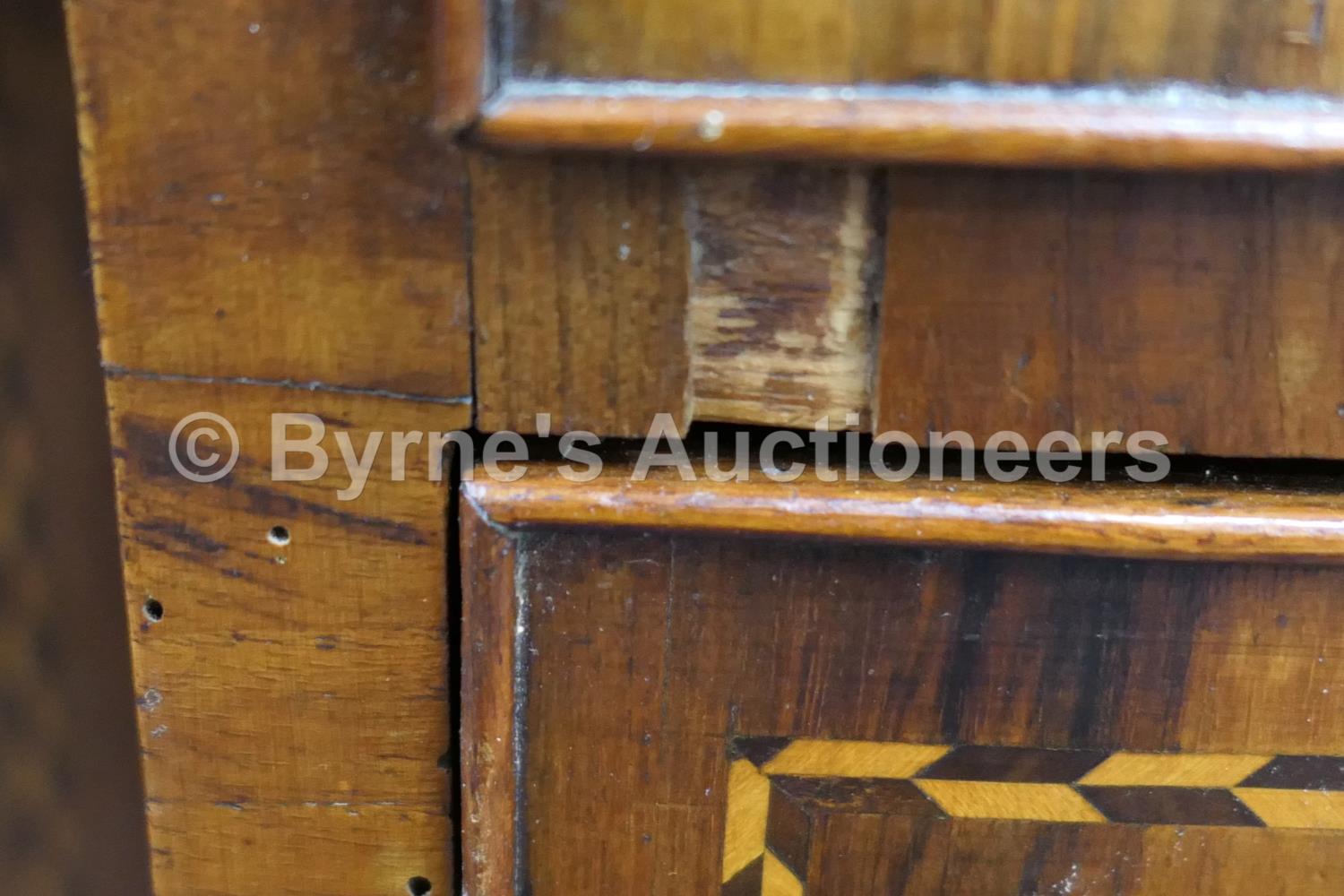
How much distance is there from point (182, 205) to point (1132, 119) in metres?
0.29

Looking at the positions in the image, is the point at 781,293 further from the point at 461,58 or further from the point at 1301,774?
the point at 1301,774

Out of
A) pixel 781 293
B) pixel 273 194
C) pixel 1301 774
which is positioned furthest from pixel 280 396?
pixel 1301 774

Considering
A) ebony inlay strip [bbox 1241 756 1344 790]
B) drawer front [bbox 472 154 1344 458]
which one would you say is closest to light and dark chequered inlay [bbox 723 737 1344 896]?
ebony inlay strip [bbox 1241 756 1344 790]

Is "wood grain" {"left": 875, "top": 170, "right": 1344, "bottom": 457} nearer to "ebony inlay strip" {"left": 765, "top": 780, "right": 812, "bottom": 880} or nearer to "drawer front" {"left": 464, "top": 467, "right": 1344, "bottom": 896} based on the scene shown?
"drawer front" {"left": 464, "top": 467, "right": 1344, "bottom": 896}

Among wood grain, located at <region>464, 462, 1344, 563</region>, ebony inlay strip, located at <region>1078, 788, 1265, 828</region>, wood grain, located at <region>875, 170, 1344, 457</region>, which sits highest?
wood grain, located at <region>875, 170, 1344, 457</region>

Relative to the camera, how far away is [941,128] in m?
0.26

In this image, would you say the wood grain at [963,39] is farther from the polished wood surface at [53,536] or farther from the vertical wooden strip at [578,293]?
the polished wood surface at [53,536]

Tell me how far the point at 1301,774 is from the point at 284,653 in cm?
38

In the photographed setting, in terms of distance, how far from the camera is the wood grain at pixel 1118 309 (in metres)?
0.28

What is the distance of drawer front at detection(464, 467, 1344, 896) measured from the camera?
0.32 metres

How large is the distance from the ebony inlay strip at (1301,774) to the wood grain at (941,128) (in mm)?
214

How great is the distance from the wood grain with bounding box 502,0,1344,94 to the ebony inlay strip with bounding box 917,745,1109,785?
0.23 meters

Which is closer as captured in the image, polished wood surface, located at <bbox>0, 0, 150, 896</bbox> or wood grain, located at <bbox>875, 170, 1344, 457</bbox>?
wood grain, located at <bbox>875, 170, 1344, 457</bbox>

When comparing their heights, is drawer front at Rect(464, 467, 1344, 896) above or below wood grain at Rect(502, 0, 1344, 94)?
below
